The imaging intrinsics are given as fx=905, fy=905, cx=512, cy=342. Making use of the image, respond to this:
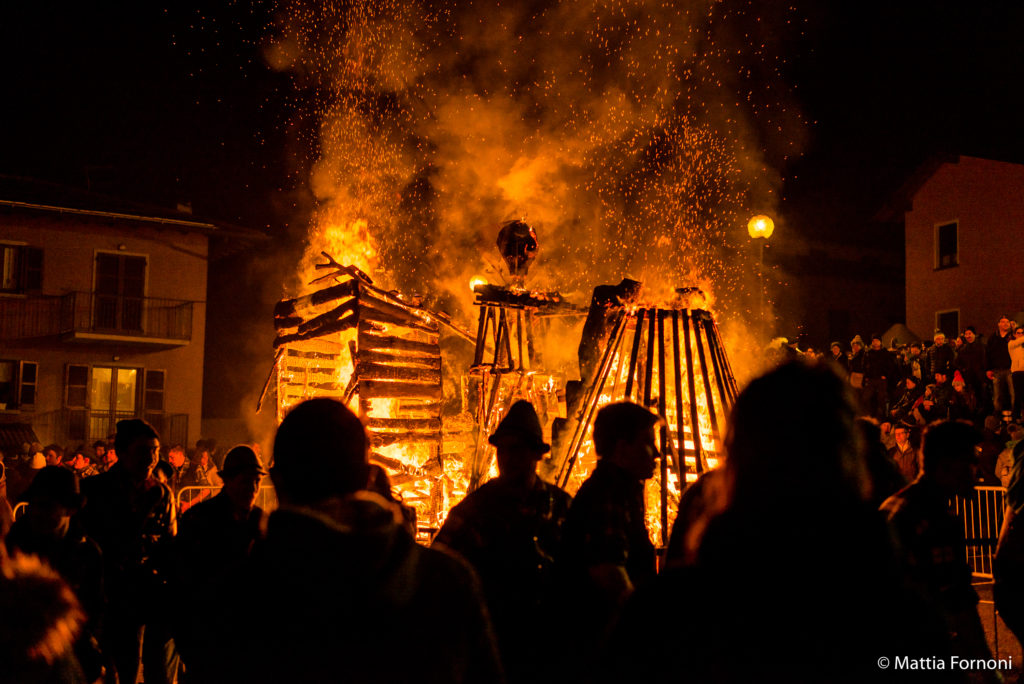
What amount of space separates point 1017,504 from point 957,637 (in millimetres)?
2009

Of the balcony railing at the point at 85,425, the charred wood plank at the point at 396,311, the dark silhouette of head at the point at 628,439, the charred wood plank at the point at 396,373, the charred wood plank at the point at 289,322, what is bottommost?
the balcony railing at the point at 85,425

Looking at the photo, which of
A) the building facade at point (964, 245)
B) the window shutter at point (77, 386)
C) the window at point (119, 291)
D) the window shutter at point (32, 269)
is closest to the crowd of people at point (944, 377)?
the building facade at point (964, 245)

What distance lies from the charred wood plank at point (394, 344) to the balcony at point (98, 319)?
19.1m

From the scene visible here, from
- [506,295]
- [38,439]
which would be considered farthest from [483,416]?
[38,439]

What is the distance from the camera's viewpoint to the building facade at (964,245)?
77.4 ft

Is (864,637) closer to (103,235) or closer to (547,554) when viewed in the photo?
(547,554)

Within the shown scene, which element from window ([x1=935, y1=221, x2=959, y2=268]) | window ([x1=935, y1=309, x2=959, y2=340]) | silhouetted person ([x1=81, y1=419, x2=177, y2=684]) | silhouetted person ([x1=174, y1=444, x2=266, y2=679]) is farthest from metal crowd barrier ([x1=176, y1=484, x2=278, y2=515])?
window ([x1=935, y1=221, x2=959, y2=268])

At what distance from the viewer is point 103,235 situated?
83.3 ft

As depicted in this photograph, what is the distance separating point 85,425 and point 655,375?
2201 centimetres

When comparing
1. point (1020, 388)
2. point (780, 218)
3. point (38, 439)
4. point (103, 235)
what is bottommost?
point (38, 439)

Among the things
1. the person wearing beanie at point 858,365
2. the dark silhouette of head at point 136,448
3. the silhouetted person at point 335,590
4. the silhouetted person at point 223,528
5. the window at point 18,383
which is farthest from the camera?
the window at point 18,383

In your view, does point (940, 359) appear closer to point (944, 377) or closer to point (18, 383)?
point (944, 377)

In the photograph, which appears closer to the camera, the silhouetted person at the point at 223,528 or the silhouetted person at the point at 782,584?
the silhouetted person at the point at 782,584

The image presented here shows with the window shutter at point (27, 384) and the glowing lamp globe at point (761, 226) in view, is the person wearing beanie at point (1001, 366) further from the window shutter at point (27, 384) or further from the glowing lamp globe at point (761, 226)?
the window shutter at point (27, 384)
